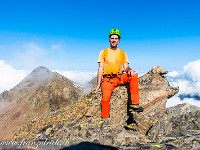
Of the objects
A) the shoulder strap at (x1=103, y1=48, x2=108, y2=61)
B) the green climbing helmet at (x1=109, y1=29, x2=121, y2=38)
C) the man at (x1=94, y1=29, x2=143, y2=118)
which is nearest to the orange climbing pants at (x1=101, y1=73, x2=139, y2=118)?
the man at (x1=94, y1=29, x2=143, y2=118)

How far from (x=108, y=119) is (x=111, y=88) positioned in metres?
2.03

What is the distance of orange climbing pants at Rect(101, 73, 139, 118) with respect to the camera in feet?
24.8

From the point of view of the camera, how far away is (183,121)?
6.79 meters

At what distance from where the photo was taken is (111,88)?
340 inches

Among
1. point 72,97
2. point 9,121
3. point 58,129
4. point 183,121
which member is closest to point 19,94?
point 9,121

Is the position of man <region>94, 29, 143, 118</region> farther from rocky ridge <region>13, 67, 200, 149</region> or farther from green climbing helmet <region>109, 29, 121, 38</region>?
rocky ridge <region>13, 67, 200, 149</region>

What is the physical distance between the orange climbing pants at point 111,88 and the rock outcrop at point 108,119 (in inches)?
27.4

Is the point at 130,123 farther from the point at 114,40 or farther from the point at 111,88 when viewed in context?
the point at 114,40

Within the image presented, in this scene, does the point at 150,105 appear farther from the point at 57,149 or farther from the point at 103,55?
the point at 57,149

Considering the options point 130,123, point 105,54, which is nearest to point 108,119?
point 130,123

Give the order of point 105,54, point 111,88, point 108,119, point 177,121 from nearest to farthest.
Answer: point 177,121, point 108,119, point 111,88, point 105,54

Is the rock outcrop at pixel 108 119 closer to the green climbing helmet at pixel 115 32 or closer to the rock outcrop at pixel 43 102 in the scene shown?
the green climbing helmet at pixel 115 32

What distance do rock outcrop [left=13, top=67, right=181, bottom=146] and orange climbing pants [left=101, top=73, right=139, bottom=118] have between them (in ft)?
2.28

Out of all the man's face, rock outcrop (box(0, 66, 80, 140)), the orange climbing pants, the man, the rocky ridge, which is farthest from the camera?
rock outcrop (box(0, 66, 80, 140))
